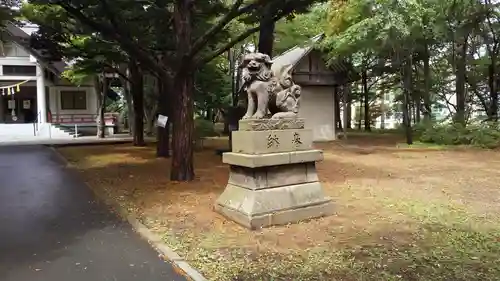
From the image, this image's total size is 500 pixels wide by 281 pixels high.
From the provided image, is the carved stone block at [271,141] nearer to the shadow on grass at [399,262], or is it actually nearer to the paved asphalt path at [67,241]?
the shadow on grass at [399,262]

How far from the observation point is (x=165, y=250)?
5.11 metres

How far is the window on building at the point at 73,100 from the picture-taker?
30688 mm

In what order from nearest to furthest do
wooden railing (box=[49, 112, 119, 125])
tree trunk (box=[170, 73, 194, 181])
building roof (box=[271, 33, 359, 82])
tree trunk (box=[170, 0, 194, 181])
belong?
tree trunk (box=[170, 0, 194, 181])
tree trunk (box=[170, 73, 194, 181])
building roof (box=[271, 33, 359, 82])
wooden railing (box=[49, 112, 119, 125])

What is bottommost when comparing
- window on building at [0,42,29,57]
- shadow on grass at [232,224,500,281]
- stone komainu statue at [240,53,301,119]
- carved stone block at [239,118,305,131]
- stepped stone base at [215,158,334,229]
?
shadow on grass at [232,224,500,281]

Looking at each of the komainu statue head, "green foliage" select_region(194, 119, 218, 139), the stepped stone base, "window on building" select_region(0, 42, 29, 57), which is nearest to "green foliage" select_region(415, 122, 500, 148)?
"green foliage" select_region(194, 119, 218, 139)

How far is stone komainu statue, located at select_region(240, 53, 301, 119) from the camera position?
6680 millimetres

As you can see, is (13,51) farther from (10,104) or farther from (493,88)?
(493,88)

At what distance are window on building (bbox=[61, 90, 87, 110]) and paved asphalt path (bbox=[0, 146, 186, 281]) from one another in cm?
2243

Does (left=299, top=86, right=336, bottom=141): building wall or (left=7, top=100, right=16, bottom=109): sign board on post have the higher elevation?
(left=7, top=100, right=16, bottom=109): sign board on post

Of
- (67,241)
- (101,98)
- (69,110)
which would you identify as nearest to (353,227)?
(67,241)

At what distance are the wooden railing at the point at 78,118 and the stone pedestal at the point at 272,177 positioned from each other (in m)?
24.9

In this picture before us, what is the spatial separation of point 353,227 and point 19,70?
95.3 ft

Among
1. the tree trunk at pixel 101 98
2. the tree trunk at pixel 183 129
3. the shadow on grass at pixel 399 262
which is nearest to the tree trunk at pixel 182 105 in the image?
the tree trunk at pixel 183 129

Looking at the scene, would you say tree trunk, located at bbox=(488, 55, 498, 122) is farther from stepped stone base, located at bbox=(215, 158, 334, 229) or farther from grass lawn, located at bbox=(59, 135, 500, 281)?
stepped stone base, located at bbox=(215, 158, 334, 229)
